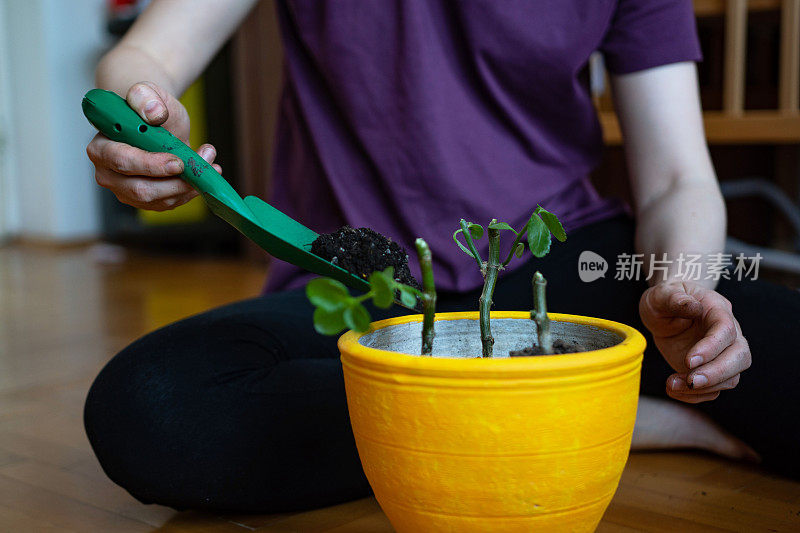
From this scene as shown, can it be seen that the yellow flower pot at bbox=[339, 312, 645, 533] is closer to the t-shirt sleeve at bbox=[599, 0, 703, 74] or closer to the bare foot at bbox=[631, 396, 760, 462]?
the bare foot at bbox=[631, 396, 760, 462]

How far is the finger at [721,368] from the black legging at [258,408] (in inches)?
11.1

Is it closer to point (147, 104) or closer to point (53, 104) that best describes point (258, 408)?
point (147, 104)

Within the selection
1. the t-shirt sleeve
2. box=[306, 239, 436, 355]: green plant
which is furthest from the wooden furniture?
box=[306, 239, 436, 355]: green plant

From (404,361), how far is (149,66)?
21.5 inches

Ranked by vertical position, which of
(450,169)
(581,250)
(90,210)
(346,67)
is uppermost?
(346,67)

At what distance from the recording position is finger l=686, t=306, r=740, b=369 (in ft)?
2.01

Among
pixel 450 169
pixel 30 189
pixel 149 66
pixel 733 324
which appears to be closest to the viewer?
pixel 733 324

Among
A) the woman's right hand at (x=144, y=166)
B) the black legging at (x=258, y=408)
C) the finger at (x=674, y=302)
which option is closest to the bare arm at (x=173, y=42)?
the woman's right hand at (x=144, y=166)

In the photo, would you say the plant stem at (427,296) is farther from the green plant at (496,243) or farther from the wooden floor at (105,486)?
the wooden floor at (105,486)

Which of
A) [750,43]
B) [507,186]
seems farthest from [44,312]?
[750,43]

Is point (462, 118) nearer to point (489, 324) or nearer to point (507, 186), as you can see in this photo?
point (507, 186)

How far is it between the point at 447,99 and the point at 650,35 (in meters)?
0.26

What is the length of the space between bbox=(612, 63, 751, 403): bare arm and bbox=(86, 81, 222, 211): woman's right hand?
1.34 ft

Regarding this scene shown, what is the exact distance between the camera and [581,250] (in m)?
1.02
